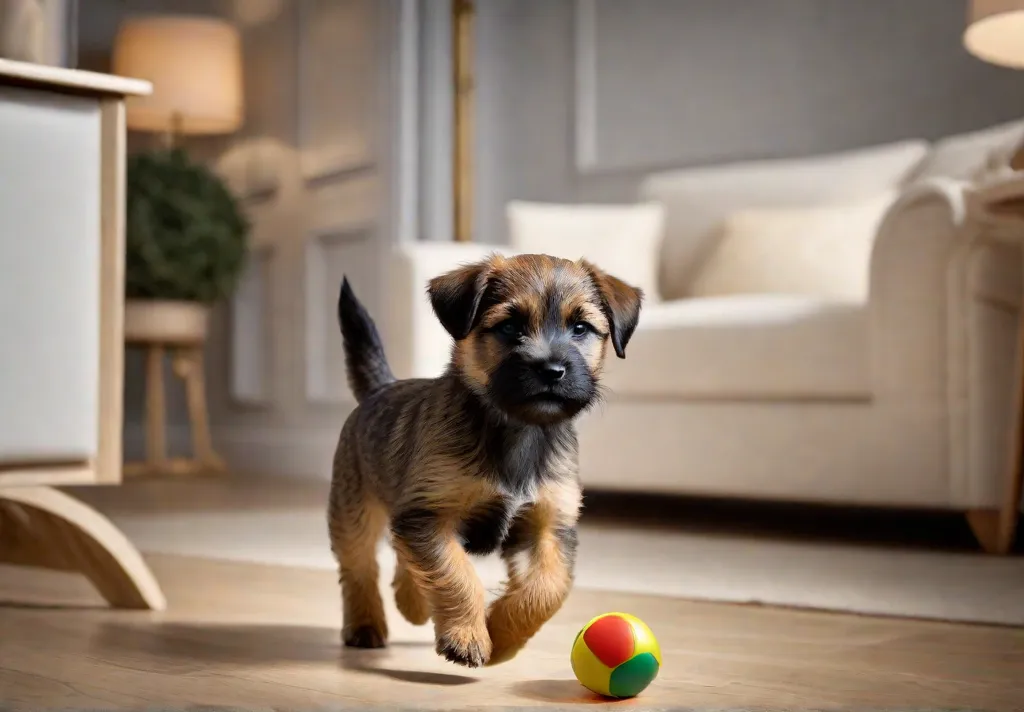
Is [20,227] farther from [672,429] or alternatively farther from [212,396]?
[212,396]

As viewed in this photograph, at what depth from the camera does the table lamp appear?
3.10 metres

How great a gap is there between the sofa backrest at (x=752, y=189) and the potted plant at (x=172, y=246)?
83.4 inches

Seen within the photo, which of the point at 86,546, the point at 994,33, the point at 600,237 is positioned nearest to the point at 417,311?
the point at 600,237

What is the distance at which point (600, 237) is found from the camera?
12.7ft

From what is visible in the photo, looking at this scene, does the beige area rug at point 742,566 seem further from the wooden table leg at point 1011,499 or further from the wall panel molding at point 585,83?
the wall panel molding at point 585,83

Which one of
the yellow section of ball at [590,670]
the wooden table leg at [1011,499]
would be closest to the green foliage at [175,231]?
the wooden table leg at [1011,499]

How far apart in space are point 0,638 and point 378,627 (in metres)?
0.54

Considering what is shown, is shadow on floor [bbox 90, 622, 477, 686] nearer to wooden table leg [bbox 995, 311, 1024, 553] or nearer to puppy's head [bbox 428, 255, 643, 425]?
puppy's head [bbox 428, 255, 643, 425]

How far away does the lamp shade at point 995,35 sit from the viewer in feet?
10.2

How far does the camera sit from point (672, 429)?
10.5ft

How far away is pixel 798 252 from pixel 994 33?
2.53ft

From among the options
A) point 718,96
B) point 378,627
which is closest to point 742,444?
point 378,627

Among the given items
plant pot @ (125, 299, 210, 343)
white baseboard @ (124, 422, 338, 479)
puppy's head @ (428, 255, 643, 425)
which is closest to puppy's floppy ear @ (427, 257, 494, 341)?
puppy's head @ (428, 255, 643, 425)

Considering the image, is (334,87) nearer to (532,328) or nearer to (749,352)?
(749,352)
